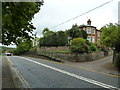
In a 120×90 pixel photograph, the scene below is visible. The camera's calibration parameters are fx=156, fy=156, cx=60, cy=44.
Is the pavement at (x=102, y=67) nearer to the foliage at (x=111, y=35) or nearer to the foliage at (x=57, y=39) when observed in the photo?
the foliage at (x=111, y=35)

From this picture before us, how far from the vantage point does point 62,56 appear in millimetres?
26594

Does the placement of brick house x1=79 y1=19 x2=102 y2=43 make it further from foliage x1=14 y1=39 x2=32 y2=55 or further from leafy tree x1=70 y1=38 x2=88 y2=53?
leafy tree x1=70 y1=38 x2=88 y2=53

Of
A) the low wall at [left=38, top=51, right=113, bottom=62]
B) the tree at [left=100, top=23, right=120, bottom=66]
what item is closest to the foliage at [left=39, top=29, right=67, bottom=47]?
the low wall at [left=38, top=51, right=113, bottom=62]

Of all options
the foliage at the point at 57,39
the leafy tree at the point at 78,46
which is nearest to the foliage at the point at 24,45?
the foliage at the point at 57,39

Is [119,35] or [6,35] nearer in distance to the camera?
[6,35]

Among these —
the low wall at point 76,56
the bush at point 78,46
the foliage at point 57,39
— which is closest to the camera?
the low wall at point 76,56

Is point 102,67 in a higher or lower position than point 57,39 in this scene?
lower

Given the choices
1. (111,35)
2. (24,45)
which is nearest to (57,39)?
(24,45)

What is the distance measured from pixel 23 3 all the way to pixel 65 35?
33208 mm

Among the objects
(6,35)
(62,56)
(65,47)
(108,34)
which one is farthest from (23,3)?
(65,47)

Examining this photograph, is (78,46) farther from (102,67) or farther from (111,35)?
(111,35)

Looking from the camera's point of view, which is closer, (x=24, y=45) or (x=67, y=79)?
(x=67, y=79)

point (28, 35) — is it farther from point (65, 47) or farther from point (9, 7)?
point (65, 47)

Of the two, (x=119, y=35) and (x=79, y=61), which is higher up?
(x=119, y=35)
